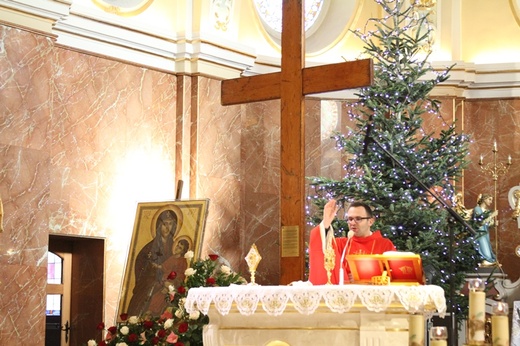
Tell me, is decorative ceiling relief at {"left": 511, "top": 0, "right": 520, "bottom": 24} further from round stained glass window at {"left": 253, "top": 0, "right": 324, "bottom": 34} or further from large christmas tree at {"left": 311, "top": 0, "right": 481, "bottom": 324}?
large christmas tree at {"left": 311, "top": 0, "right": 481, "bottom": 324}

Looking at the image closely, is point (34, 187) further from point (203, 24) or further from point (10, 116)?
point (203, 24)

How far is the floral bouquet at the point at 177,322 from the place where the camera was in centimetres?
912

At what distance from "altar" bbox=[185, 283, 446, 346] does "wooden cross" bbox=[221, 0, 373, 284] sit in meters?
1.76

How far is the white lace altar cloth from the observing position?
21.4ft

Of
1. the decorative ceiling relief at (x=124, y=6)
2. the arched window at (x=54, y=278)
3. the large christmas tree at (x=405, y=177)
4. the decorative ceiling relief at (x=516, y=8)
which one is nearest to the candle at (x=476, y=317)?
the large christmas tree at (x=405, y=177)

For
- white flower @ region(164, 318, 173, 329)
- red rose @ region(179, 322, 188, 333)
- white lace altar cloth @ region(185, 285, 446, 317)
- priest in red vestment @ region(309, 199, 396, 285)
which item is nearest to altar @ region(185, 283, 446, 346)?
white lace altar cloth @ region(185, 285, 446, 317)

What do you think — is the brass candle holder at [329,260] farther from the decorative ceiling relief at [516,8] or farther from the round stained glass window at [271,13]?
the decorative ceiling relief at [516,8]

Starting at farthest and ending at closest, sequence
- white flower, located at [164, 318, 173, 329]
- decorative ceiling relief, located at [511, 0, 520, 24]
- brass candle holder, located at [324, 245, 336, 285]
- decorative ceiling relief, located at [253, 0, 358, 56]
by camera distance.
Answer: decorative ceiling relief, located at [511, 0, 520, 24] → decorative ceiling relief, located at [253, 0, 358, 56] → white flower, located at [164, 318, 173, 329] → brass candle holder, located at [324, 245, 336, 285]

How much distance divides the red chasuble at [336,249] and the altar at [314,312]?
85cm

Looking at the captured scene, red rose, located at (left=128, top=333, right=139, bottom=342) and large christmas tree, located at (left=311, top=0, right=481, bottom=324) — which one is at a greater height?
large christmas tree, located at (left=311, top=0, right=481, bottom=324)

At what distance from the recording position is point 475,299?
12.0 ft

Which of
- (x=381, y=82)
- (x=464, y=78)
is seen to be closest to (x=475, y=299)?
(x=381, y=82)

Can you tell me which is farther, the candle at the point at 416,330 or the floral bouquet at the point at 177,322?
the floral bouquet at the point at 177,322

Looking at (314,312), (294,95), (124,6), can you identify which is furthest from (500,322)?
(124,6)
